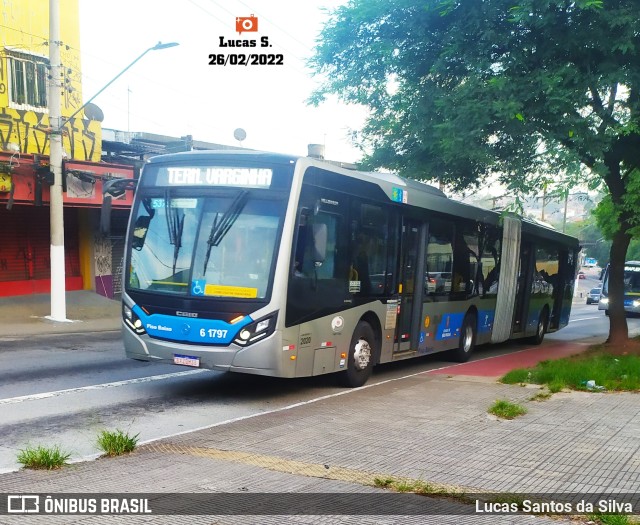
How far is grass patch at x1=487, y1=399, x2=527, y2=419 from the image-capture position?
27.3 ft

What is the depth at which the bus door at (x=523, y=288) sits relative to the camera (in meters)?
18.6

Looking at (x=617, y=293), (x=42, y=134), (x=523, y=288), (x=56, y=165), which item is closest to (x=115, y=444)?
(x=617, y=293)

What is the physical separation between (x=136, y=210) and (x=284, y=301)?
263cm

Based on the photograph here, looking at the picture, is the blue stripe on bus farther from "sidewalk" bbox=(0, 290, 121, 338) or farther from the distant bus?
the distant bus

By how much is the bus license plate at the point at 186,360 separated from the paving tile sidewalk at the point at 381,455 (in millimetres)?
1256

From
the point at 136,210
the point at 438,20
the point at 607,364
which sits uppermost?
the point at 438,20

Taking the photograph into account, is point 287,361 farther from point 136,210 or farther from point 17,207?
point 17,207

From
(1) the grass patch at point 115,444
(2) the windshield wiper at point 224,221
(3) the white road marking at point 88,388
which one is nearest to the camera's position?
(1) the grass patch at point 115,444

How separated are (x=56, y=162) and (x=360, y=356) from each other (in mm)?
12048

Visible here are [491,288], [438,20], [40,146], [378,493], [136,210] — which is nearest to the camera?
[378,493]

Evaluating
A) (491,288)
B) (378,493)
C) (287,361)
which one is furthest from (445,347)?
(378,493)

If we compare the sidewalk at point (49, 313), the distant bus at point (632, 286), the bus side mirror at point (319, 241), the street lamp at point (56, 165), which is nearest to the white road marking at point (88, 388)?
the bus side mirror at point (319, 241)

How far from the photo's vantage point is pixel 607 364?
12109 mm

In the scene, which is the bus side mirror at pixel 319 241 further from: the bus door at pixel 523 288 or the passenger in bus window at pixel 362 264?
the bus door at pixel 523 288
